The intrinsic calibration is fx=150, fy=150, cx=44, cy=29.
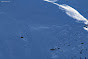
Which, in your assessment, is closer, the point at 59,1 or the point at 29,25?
the point at 29,25

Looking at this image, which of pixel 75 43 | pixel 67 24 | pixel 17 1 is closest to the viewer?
pixel 75 43

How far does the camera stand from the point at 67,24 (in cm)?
1029

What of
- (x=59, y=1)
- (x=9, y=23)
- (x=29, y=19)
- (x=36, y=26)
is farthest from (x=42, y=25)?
(x=59, y=1)

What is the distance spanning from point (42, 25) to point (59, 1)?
5368mm

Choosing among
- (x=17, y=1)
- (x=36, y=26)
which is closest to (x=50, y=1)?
(x=17, y=1)

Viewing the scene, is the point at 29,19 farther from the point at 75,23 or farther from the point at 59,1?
the point at 59,1

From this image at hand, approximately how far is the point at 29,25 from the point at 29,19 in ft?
3.39

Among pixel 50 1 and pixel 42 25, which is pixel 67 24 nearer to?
pixel 42 25

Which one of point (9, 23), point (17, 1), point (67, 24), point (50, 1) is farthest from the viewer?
point (50, 1)

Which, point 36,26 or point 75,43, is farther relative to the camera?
point 36,26

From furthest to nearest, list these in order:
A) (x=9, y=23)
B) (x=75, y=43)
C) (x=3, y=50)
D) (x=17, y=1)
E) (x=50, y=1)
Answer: (x=50, y=1) → (x=17, y=1) → (x=9, y=23) → (x=75, y=43) → (x=3, y=50)

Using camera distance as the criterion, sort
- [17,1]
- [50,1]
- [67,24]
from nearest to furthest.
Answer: [67,24]
[17,1]
[50,1]

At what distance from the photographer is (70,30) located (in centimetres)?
948

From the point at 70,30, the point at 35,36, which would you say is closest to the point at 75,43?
the point at 70,30
